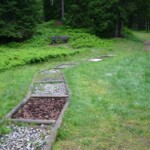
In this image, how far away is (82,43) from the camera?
2052 centimetres

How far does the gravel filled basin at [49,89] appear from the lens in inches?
348

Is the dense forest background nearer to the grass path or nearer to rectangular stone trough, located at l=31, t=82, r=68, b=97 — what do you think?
the grass path

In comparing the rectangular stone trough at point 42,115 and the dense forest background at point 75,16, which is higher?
the dense forest background at point 75,16

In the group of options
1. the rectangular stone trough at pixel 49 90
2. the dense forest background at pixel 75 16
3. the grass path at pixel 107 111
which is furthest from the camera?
the dense forest background at pixel 75 16

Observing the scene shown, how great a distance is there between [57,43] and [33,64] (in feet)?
25.0

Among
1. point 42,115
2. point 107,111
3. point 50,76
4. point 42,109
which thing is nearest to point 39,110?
point 42,109

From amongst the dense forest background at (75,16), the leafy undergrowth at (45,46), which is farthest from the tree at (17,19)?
the leafy undergrowth at (45,46)

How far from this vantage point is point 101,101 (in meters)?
7.93

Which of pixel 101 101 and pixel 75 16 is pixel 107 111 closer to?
pixel 101 101

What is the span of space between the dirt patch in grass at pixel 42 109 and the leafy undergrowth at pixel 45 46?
5374 mm

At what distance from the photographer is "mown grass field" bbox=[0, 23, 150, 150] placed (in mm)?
5598

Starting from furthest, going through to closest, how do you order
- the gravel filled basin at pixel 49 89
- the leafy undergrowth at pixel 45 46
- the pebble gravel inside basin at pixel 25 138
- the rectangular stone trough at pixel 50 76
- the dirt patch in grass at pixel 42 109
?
the leafy undergrowth at pixel 45 46 → the rectangular stone trough at pixel 50 76 → the gravel filled basin at pixel 49 89 → the dirt patch in grass at pixel 42 109 → the pebble gravel inside basin at pixel 25 138

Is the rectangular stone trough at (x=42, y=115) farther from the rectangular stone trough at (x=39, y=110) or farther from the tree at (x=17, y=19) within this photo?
the tree at (x=17, y=19)

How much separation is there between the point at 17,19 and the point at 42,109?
15.2 m
